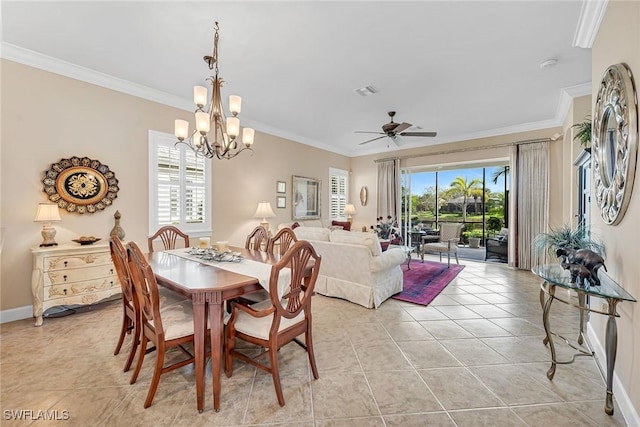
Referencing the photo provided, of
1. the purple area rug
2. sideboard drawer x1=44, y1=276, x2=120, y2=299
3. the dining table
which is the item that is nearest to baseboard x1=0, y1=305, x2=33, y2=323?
sideboard drawer x1=44, y1=276, x2=120, y2=299

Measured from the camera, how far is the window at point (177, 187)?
3885 millimetres

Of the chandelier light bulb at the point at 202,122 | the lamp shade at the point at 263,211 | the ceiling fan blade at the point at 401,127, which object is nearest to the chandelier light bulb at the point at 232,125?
the chandelier light bulb at the point at 202,122

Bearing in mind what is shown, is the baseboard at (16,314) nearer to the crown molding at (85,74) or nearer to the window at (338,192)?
the crown molding at (85,74)

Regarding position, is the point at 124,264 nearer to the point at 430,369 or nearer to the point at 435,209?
the point at 430,369

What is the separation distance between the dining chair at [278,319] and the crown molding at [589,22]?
298 centimetres

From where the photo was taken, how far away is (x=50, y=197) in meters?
3.04

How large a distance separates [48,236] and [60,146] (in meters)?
1.07

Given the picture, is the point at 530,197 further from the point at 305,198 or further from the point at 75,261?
the point at 75,261

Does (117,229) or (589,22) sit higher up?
(589,22)

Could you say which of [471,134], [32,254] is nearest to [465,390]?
[32,254]

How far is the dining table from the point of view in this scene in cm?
166

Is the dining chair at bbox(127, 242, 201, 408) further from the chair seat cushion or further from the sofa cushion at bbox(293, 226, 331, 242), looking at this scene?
the sofa cushion at bbox(293, 226, 331, 242)

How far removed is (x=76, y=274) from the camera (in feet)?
9.76

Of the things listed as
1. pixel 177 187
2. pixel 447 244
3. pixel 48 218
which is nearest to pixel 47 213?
pixel 48 218
